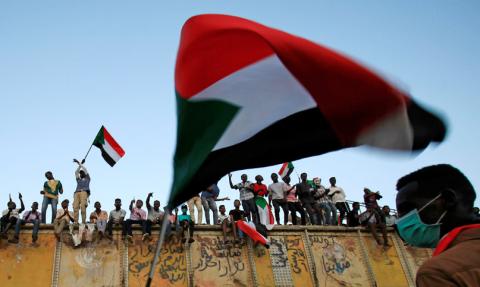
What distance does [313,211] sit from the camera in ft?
50.0

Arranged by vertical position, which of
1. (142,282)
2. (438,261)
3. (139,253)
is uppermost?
(139,253)

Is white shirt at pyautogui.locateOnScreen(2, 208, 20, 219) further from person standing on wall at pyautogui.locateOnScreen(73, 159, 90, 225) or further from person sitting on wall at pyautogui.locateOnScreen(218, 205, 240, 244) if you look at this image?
person sitting on wall at pyautogui.locateOnScreen(218, 205, 240, 244)

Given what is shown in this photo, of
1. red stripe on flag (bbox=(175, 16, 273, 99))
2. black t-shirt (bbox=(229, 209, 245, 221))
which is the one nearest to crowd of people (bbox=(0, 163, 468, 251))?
black t-shirt (bbox=(229, 209, 245, 221))

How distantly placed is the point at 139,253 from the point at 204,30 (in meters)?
10.8

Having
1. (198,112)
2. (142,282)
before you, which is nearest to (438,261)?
(198,112)

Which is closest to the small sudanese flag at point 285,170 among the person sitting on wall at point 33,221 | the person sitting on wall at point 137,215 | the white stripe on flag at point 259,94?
the person sitting on wall at point 137,215

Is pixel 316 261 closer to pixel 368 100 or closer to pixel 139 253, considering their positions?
pixel 139 253

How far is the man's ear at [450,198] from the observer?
248 cm

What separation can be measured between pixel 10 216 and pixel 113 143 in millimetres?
3453

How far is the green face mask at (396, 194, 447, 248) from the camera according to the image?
8.59ft

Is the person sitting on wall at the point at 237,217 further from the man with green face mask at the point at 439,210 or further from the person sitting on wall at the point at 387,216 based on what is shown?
the man with green face mask at the point at 439,210

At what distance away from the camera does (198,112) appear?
128 inches

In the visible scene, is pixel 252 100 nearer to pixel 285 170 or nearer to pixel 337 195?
pixel 285 170

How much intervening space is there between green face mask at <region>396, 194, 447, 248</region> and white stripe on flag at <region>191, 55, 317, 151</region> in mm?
1008
